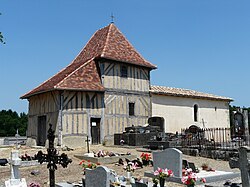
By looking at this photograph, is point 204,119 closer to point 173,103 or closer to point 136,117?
point 173,103

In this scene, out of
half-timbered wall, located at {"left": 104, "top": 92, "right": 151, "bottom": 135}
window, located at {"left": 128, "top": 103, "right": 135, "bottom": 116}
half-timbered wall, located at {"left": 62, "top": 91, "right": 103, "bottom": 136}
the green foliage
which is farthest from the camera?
the green foliage

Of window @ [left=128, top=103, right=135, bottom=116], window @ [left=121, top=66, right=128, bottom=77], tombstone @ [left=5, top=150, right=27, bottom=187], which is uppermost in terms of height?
window @ [left=121, top=66, right=128, bottom=77]

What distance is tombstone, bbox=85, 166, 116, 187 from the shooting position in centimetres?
623

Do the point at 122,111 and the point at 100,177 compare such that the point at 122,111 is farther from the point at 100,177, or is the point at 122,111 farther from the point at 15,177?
the point at 100,177

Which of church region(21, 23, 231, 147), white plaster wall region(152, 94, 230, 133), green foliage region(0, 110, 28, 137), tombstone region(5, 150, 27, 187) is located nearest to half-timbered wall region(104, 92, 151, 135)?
church region(21, 23, 231, 147)

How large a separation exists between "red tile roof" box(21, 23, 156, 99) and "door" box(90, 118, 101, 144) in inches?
87.0

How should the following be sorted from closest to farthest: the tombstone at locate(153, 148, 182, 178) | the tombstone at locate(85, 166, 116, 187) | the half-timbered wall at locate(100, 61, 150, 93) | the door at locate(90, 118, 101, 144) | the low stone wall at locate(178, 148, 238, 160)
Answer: the tombstone at locate(85, 166, 116, 187)
the tombstone at locate(153, 148, 182, 178)
the low stone wall at locate(178, 148, 238, 160)
the door at locate(90, 118, 101, 144)
the half-timbered wall at locate(100, 61, 150, 93)

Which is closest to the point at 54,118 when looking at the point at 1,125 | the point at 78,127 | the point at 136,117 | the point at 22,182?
the point at 78,127

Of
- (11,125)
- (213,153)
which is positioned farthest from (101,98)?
(11,125)

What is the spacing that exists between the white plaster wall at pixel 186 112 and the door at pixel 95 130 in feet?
17.0

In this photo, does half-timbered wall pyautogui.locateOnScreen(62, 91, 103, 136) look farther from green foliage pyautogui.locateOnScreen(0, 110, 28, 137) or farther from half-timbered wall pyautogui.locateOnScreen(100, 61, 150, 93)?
green foliage pyautogui.locateOnScreen(0, 110, 28, 137)

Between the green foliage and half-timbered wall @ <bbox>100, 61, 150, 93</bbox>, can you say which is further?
the green foliage

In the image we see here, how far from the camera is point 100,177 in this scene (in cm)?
643

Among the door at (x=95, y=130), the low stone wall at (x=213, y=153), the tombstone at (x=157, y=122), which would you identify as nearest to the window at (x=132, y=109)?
the tombstone at (x=157, y=122)
